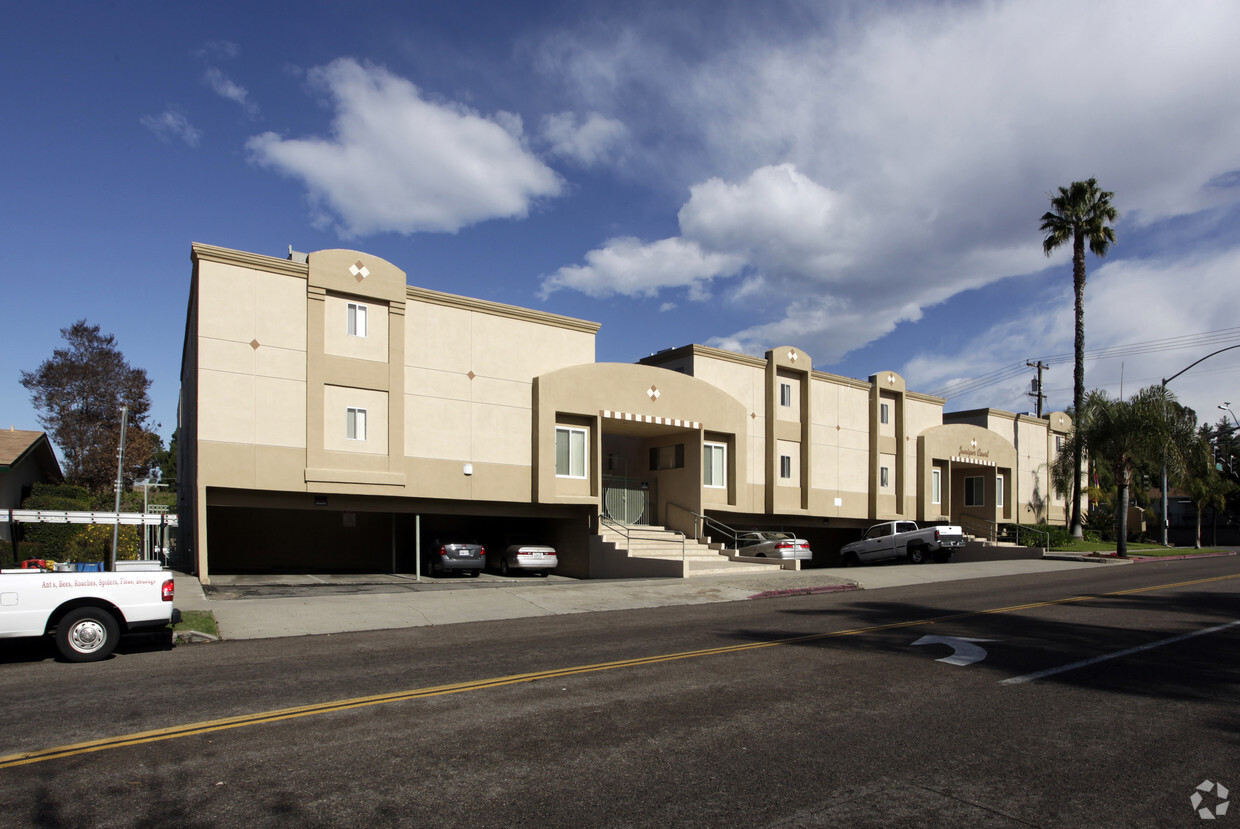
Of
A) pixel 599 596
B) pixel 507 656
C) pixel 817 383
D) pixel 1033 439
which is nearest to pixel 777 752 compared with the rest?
pixel 507 656

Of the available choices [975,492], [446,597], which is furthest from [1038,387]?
[446,597]

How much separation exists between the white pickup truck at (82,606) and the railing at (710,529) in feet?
61.8

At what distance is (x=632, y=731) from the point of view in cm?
669

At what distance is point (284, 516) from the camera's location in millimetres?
26984

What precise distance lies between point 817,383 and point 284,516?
Answer: 21.2m

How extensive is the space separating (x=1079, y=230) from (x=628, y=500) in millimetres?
27436

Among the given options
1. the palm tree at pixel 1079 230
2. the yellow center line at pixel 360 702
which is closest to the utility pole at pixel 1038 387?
the palm tree at pixel 1079 230

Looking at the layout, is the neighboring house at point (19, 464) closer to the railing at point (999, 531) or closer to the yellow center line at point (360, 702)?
the yellow center line at point (360, 702)

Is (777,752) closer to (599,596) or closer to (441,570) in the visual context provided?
(599,596)

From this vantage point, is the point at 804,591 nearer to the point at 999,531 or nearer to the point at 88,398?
the point at 999,531

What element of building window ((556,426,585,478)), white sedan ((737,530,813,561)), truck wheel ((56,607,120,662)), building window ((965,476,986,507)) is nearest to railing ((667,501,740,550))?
white sedan ((737,530,813,561))

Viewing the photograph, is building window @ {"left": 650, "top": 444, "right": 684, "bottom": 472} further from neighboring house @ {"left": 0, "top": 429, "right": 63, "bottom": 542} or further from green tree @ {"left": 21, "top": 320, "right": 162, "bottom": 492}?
green tree @ {"left": 21, "top": 320, "right": 162, "bottom": 492}

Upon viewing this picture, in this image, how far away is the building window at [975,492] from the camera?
41.9 m

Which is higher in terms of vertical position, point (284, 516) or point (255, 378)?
point (255, 378)
